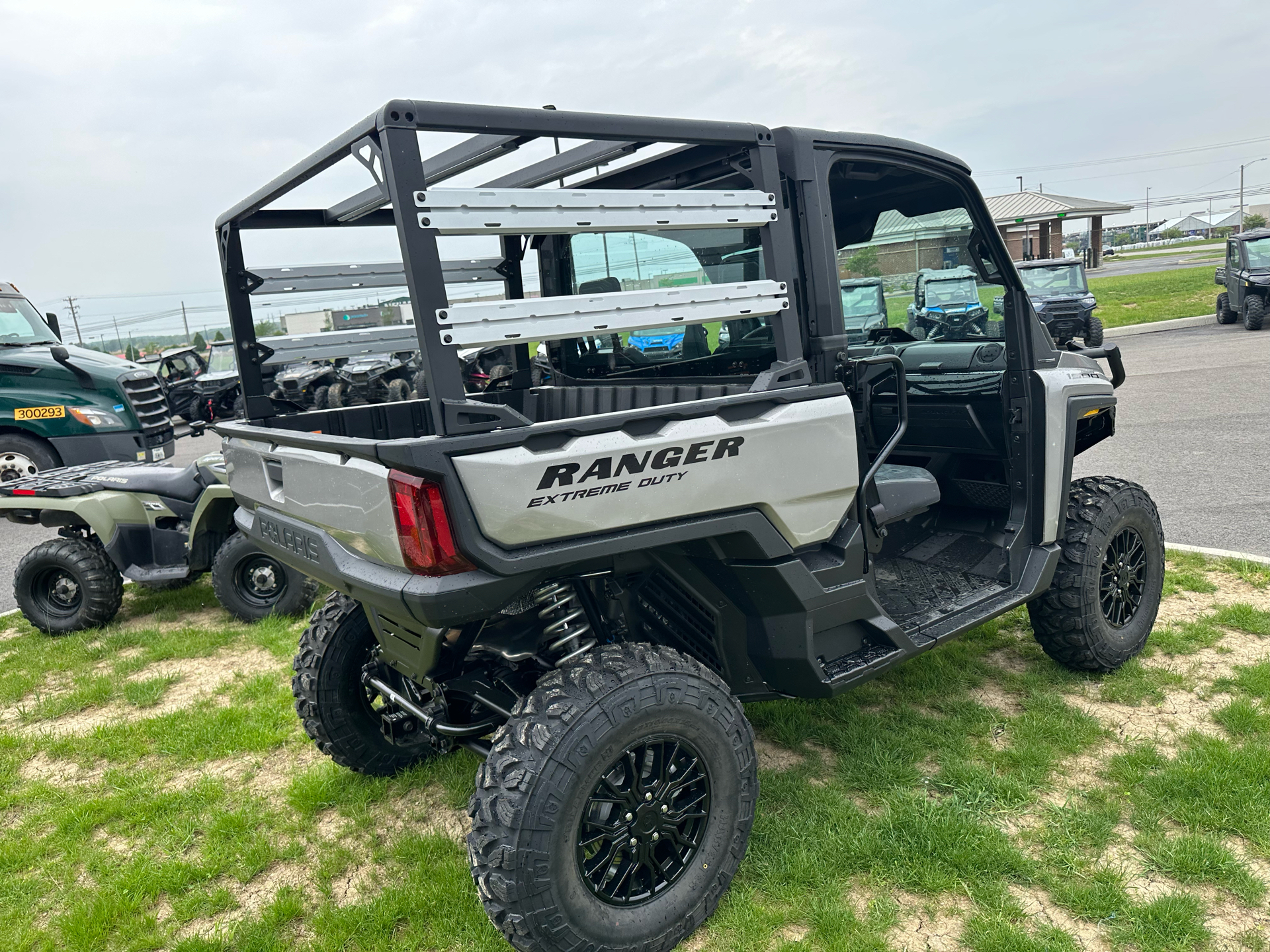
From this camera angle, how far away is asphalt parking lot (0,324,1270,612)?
246 inches

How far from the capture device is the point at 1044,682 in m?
4.05

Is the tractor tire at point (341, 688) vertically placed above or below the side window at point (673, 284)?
below

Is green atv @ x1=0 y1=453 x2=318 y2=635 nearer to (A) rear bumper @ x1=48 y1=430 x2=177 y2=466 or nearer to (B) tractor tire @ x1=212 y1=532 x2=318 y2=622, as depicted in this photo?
(B) tractor tire @ x1=212 y1=532 x2=318 y2=622

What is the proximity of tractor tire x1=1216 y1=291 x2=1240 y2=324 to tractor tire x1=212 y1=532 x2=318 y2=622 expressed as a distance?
1971cm

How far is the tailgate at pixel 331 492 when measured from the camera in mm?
2361

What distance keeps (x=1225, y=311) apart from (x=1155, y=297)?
9473 millimetres

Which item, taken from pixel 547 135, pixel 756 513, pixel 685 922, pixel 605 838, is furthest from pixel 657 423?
pixel 685 922

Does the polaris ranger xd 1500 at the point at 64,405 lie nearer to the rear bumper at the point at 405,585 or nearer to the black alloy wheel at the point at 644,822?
the rear bumper at the point at 405,585

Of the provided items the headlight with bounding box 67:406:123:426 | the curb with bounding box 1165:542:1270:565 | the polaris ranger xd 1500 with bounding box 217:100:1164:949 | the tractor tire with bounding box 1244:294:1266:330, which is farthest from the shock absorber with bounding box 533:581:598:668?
the tractor tire with bounding box 1244:294:1266:330

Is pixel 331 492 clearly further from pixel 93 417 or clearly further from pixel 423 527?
pixel 93 417

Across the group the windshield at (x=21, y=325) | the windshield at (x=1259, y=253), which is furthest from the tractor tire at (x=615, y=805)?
the windshield at (x=1259, y=253)

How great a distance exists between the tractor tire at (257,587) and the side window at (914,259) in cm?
391

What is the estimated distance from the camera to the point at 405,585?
2.34 m

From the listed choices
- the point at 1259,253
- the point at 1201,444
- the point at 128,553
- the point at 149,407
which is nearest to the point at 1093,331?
the point at 1259,253
